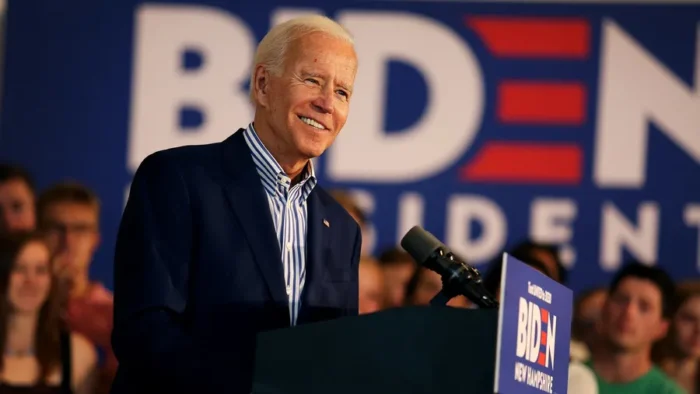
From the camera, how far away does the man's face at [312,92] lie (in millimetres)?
2678

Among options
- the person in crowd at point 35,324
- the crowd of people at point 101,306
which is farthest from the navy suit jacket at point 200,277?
the person in crowd at point 35,324

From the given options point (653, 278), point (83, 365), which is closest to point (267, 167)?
point (83, 365)

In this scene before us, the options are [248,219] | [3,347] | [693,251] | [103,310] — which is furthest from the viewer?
[693,251]

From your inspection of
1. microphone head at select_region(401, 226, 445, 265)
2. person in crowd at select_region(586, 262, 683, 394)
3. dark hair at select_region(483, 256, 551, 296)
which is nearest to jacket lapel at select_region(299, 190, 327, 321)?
microphone head at select_region(401, 226, 445, 265)

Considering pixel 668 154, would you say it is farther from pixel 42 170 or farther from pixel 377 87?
pixel 42 170

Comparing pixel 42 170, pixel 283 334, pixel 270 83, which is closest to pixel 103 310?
pixel 42 170

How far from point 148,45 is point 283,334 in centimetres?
462

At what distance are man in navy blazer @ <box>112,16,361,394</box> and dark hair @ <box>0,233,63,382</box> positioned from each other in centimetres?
237

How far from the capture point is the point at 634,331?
5.10 meters

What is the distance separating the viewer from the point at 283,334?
7.46ft

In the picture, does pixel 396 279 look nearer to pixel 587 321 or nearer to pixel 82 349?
pixel 587 321

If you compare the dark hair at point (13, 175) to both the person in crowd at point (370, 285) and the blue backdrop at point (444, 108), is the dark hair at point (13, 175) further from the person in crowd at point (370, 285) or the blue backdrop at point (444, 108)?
the person in crowd at point (370, 285)

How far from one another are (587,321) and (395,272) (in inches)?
35.0

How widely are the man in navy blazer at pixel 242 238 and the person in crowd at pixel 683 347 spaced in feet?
9.52
